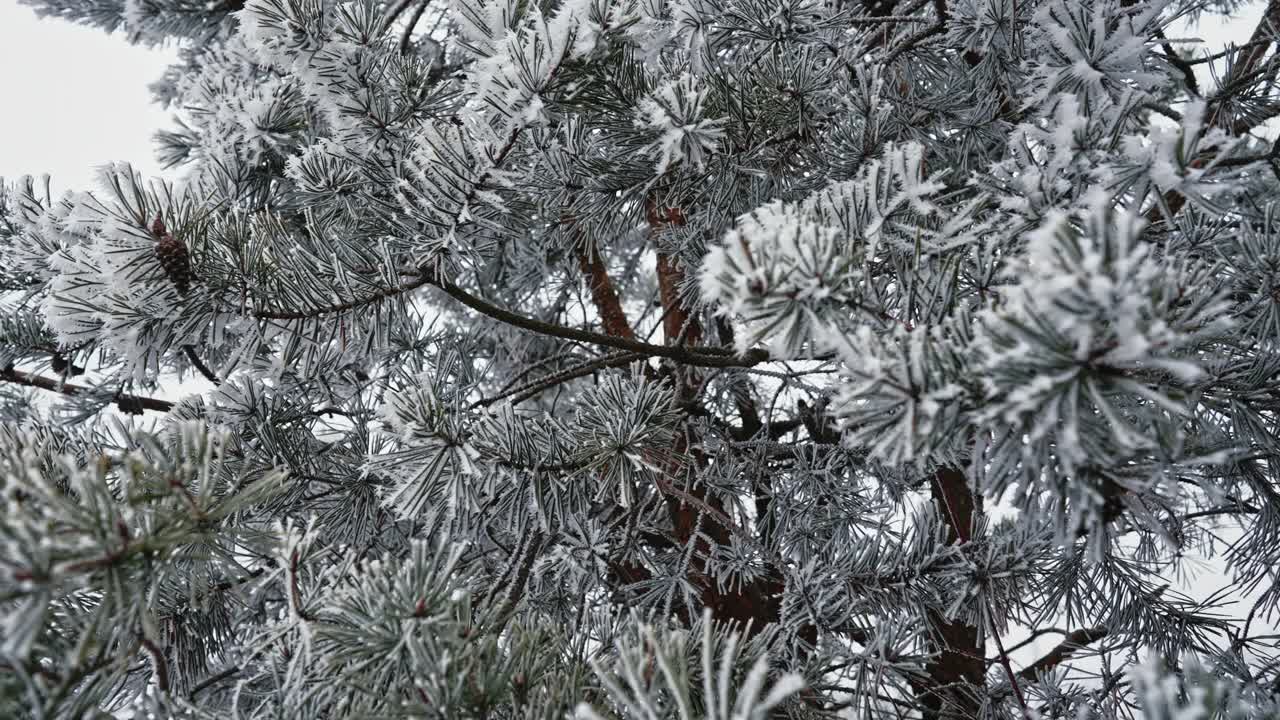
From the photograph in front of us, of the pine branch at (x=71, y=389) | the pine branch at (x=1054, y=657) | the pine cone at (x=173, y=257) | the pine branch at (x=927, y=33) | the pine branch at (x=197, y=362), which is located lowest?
the pine branch at (x=1054, y=657)

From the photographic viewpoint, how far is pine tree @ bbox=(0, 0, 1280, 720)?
0.49m

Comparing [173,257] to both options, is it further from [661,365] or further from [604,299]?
[604,299]

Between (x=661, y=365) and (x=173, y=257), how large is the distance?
0.90 meters

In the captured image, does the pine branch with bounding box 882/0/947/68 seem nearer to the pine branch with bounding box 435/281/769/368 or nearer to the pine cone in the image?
the pine branch with bounding box 435/281/769/368

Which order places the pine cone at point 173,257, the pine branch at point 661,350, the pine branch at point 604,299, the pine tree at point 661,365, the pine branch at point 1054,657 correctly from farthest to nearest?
the pine branch at point 604,299
the pine branch at point 1054,657
the pine branch at point 661,350
the pine cone at point 173,257
the pine tree at point 661,365

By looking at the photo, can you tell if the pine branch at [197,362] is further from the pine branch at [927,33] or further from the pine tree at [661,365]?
the pine branch at [927,33]

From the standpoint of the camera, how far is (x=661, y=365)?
1488 millimetres

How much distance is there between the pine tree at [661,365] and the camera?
494mm

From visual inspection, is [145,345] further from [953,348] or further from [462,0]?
[953,348]

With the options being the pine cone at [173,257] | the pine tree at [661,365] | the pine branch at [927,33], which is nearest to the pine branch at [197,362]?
the pine tree at [661,365]

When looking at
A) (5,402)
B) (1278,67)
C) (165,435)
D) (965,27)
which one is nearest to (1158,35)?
(1278,67)

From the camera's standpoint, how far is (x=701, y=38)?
0.99 m

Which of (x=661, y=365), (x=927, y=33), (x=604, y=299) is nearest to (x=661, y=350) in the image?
(x=661, y=365)

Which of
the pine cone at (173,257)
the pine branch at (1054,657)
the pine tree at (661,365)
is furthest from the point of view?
the pine branch at (1054,657)
